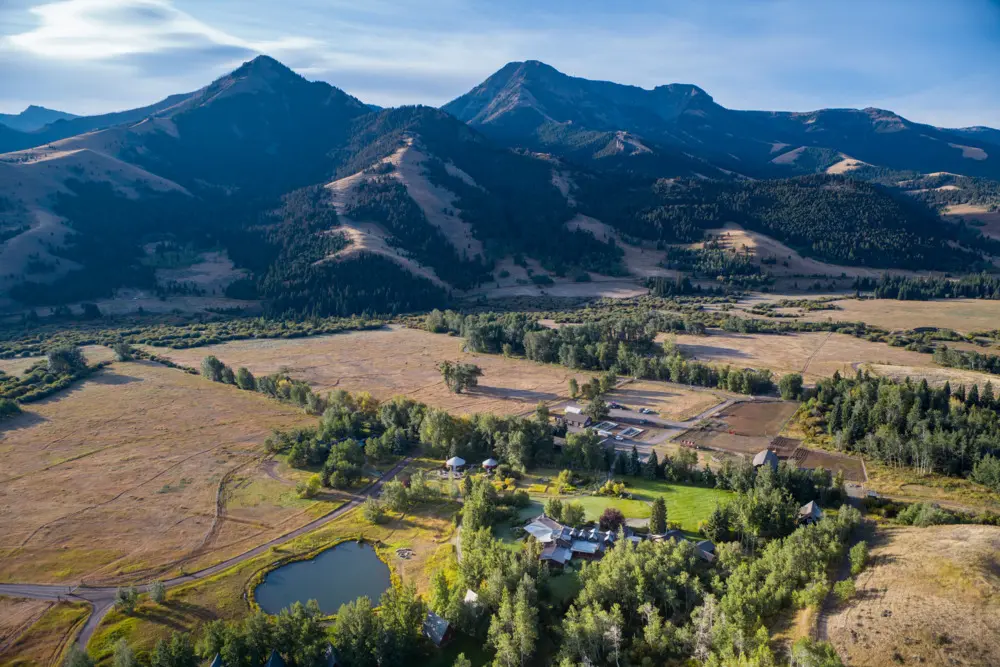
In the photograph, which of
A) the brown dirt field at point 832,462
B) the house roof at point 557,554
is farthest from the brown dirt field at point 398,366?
the house roof at point 557,554

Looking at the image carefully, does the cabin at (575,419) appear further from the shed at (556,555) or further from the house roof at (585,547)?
the shed at (556,555)

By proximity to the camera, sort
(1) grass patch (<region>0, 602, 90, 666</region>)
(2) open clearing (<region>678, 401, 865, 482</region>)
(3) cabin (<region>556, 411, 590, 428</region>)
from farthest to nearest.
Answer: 1. (3) cabin (<region>556, 411, 590, 428</region>)
2. (2) open clearing (<region>678, 401, 865, 482</region>)
3. (1) grass patch (<region>0, 602, 90, 666</region>)

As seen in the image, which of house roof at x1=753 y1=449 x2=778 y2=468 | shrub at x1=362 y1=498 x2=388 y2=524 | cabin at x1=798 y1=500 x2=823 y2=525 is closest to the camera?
cabin at x1=798 y1=500 x2=823 y2=525

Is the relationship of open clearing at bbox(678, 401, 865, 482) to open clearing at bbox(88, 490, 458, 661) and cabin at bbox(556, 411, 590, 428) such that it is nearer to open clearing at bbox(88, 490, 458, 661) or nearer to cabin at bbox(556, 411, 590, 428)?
cabin at bbox(556, 411, 590, 428)

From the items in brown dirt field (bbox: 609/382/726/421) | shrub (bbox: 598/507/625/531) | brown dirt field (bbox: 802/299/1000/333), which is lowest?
shrub (bbox: 598/507/625/531)

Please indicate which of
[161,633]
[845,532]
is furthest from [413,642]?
[845,532]

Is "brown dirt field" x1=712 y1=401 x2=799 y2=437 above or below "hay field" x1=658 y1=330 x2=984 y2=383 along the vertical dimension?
below

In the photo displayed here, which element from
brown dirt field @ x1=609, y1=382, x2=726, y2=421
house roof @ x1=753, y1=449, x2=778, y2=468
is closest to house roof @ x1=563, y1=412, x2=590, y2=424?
brown dirt field @ x1=609, y1=382, x2=726, y2=421
